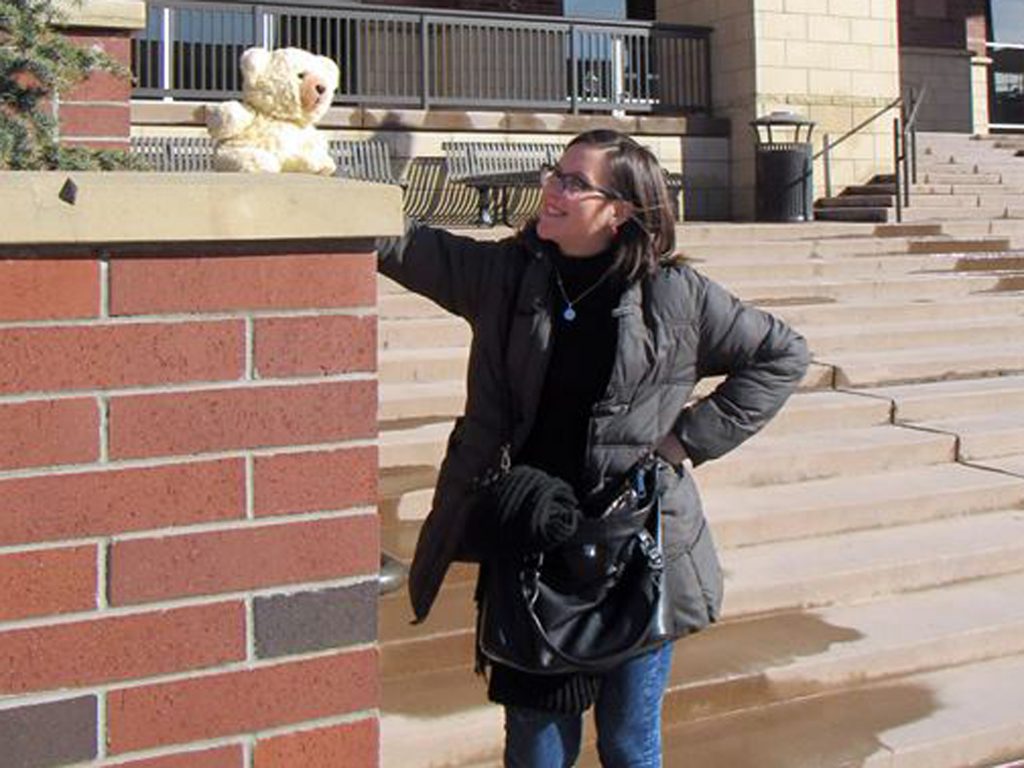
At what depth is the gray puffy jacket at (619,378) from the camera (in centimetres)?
242

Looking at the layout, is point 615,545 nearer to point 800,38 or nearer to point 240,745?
point 240,745

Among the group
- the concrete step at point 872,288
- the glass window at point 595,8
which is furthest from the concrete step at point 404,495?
the glass window at point 595,8

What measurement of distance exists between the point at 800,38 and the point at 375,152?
16.6ft

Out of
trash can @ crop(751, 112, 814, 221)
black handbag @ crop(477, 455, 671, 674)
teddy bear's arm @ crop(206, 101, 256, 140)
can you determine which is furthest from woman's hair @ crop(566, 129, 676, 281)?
trash can @ crop(751, 112, 814, 221)

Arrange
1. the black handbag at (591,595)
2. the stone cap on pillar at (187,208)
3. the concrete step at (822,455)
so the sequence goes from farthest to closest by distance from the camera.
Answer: the concrete step at (822,455) < the black handbag at (591,595) < the stone cap on pillar at (187,208)

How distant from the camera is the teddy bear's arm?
166 inches

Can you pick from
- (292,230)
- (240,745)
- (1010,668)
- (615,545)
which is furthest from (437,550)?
(1010,668)

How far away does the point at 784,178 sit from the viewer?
12469 millimetres

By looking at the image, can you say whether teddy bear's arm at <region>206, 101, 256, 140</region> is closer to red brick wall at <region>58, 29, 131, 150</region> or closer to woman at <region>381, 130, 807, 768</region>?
red brick wall at <region>58, 29, 131, 150</region>

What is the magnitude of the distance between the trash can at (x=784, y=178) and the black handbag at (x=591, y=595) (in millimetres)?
10578

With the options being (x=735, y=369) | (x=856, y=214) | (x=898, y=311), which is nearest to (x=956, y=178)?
(x=856, y=214)

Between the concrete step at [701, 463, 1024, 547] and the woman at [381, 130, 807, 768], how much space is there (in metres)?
2.31

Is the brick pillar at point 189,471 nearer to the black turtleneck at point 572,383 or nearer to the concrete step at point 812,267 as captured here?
the black turtleneck at point 572,383

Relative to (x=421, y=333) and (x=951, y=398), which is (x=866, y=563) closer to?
(x=951, y=398)
